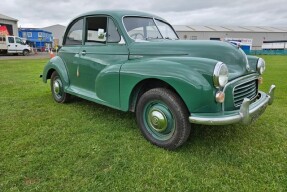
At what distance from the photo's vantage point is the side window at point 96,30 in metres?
3.71

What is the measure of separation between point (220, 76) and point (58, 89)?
3.62 metres

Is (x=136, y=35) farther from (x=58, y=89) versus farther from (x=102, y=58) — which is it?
(x=58, y=89)

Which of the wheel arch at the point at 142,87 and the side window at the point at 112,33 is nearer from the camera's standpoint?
the wheel arch at the point at 142,87

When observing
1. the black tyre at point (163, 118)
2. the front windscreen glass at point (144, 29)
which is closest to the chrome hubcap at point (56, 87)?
the front windscreen glass at point (144, 29)

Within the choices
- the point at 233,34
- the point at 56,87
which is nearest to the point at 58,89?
the point at 56,87

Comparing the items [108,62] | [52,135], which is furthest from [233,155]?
[52,135]

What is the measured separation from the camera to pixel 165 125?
2912mm

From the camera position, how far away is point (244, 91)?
2.94 m

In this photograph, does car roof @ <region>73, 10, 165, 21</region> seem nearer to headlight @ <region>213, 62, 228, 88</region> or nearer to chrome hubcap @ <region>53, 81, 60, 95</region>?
chrome hubcap @ <region>53, 81, 60, 95</region>

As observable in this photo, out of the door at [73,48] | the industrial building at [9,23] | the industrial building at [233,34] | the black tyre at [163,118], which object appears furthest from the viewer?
the industrial building at [233,34]

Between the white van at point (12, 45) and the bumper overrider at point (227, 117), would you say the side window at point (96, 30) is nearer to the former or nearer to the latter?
the bumper overrider at point (227, 117)

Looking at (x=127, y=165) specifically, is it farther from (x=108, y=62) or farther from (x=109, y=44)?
(x=109, y=44)

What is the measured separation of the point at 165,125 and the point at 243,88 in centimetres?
109

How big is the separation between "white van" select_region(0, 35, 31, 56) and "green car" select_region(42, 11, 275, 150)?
70.7 feet
